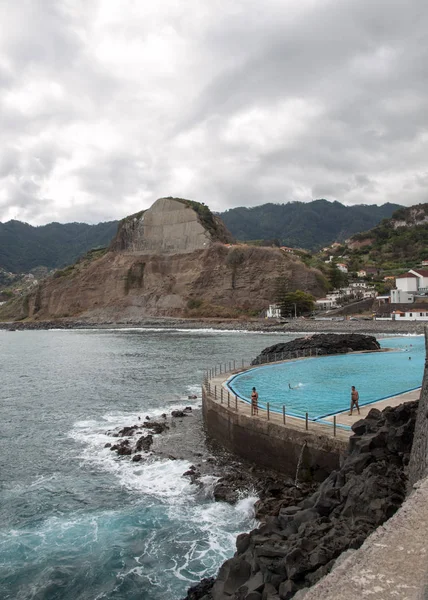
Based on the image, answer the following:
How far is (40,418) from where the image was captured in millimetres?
22547

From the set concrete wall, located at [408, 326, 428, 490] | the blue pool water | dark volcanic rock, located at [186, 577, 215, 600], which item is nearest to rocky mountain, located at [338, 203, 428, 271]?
the blue pool water

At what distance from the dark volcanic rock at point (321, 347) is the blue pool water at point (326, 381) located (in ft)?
6.96

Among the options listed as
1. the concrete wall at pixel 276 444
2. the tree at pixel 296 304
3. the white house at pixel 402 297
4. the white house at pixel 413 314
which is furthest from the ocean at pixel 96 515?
the tree at pixel 296 304

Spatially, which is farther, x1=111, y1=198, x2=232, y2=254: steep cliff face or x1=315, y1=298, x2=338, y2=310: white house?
x1=111, y1=198, x2=232, y2=254: steep cliff face

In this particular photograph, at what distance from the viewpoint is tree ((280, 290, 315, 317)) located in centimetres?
9062

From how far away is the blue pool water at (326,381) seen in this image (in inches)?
661

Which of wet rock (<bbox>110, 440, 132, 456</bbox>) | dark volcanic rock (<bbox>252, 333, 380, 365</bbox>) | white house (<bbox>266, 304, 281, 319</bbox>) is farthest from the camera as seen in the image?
white house (<bbox>266, 304, 281, 319</bbox>)

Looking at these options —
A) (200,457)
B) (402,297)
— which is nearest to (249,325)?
(402,297)

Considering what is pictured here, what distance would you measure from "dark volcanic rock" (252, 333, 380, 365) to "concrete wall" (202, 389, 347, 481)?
16.2 m

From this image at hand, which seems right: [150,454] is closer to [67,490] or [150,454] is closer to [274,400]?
[67,490]

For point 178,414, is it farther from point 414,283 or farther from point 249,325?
point 414,283

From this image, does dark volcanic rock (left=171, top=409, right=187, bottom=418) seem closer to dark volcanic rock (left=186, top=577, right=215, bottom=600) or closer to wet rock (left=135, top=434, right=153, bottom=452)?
wet rock (left=135, top=434, right=153, bottom=452)

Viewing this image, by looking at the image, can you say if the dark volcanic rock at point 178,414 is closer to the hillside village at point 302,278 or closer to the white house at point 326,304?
the hillside village at point 302,278

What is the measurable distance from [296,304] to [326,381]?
69.7m
